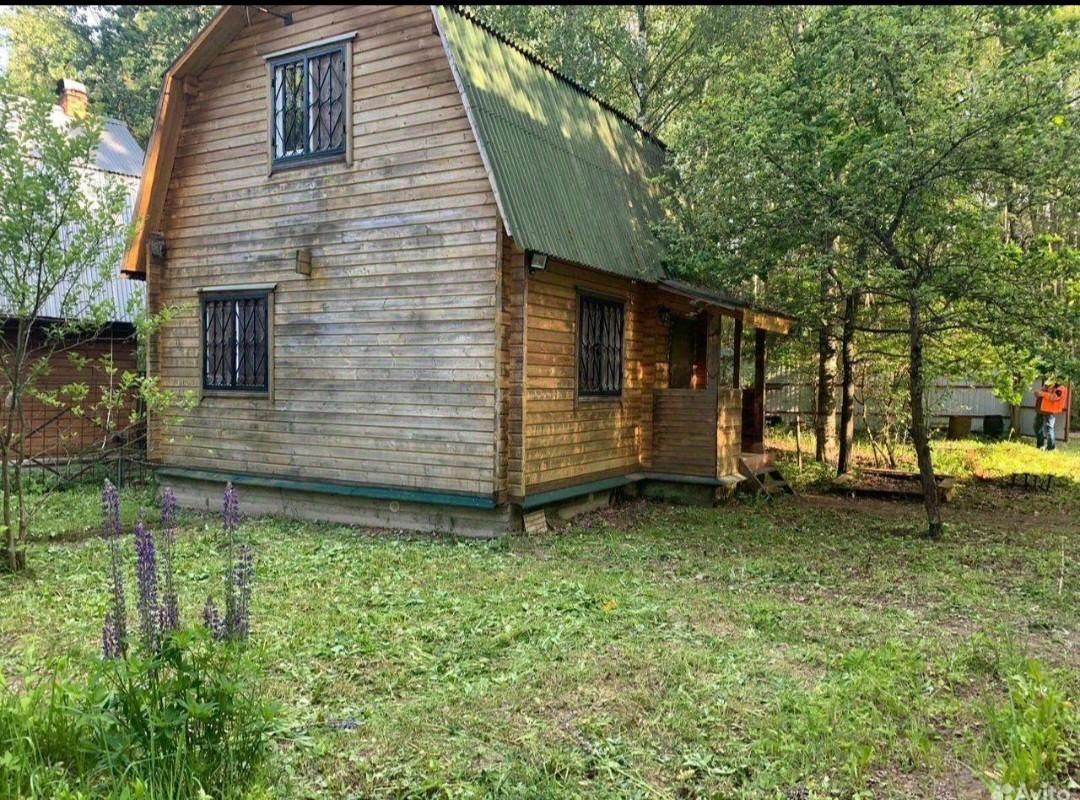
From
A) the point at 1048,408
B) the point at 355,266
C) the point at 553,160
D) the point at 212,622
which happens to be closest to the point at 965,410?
the point at 1048,408

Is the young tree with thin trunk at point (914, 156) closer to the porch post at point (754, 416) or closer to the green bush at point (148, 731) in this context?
the porch post at point (754, 416)

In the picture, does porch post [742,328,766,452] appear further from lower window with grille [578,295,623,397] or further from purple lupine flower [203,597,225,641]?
purple lupine flower [203,597,225,641]

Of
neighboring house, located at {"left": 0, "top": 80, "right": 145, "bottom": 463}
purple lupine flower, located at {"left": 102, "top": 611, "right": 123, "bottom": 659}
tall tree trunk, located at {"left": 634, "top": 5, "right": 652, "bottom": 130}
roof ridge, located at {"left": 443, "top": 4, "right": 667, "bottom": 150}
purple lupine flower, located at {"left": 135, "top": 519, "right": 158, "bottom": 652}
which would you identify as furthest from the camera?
tall tree trunk, located at {"left": 634, "top": 5, "right": 652, "bottom": 130}

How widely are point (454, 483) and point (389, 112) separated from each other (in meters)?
4.64

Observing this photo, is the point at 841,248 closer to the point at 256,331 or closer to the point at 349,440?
the point at 349,440

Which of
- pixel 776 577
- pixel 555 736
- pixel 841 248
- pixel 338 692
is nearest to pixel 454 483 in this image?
pixel 776 577

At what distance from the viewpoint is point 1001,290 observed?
27.4 feet

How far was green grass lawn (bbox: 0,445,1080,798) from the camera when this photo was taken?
336 cm

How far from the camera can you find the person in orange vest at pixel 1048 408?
53.9 feet

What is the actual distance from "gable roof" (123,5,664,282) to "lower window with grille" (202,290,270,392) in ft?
4.79

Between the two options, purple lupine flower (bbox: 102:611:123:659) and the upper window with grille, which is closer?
purple lupine flower (bbox: 102:611:123:659)

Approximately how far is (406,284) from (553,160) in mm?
2478

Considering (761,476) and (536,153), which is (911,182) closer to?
(536,153)

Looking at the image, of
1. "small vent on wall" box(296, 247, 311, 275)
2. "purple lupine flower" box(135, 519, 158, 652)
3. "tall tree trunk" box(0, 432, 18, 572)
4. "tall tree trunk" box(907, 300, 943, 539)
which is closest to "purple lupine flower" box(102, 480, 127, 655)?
"purple lupine flower" box(135, 519, 158, 652)
